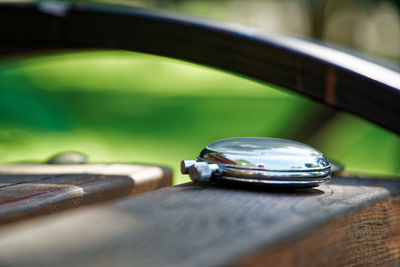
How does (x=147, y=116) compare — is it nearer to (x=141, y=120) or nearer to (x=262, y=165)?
(x=141, y=120)

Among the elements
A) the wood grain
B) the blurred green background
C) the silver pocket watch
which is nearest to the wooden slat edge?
the wood grain

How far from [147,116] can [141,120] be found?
15cm

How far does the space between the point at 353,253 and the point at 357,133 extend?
395 centimetres

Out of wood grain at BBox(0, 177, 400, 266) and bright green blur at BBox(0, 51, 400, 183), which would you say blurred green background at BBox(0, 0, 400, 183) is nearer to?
bright green blur at BBox(0, 51, 400, 183)

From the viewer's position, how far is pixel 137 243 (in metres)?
0.73

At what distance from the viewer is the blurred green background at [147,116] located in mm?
3525

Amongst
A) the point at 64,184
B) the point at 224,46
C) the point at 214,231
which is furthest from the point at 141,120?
the point at 214,231

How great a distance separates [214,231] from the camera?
2.61 ft

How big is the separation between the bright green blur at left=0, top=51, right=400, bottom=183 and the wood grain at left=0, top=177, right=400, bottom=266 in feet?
6.61

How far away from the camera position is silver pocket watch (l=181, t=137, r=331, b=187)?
1138 millimetres

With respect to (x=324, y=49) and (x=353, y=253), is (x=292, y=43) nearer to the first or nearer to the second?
(x=324, y=49)

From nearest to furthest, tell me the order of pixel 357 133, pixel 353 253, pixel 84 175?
pixel 353 253
pixel 84 175
pixel 357 133

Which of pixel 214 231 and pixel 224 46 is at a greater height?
pixel 224 46

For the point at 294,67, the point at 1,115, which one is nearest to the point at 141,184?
the point at 294,67
